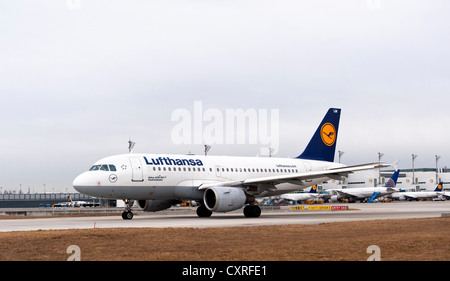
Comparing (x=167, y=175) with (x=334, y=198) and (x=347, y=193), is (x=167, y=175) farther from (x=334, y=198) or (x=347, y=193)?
(x=334, y=198)

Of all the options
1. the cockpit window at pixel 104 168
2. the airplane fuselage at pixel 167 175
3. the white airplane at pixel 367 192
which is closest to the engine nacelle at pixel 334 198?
the white airplane at pixel 367 192

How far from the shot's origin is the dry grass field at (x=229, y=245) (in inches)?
616

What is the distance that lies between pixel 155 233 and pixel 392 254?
9779mm

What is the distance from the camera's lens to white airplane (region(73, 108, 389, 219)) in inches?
1435

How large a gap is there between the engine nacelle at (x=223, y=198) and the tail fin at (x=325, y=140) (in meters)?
12.2

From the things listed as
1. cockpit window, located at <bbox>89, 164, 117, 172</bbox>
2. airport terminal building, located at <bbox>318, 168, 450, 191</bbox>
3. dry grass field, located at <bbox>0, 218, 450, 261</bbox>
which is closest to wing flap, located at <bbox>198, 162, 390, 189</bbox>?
cockpit window, located at <bbox>89, 164, 117, 172</bbox>

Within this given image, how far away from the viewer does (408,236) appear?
2089cm

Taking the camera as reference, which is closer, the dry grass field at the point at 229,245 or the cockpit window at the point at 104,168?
the dry grass field at the point at 229,245

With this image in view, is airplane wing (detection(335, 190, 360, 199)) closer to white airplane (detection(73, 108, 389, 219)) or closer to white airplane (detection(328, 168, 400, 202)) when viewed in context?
white airplane (detection(328, 168, 400, 202))

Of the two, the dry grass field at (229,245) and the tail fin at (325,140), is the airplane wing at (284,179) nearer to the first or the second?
the tail fin at (325,140)

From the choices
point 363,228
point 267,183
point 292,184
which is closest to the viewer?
point 363,228
